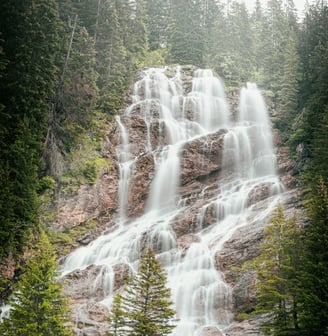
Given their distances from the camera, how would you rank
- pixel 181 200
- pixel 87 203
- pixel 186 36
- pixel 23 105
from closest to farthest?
pixel 23 105
pixel 87 203
pixel 181 200
pixel 186 36

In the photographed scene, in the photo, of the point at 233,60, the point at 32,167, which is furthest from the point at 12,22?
the point at 233,60

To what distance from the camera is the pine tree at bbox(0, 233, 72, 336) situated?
53.2ft

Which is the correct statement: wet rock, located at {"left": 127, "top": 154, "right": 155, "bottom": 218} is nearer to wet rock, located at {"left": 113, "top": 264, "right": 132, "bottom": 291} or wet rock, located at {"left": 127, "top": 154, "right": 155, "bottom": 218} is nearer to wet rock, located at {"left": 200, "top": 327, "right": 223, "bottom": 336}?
wet rock, located at {"left": 113, "top": 264, "right": 132, "bottom": 291}

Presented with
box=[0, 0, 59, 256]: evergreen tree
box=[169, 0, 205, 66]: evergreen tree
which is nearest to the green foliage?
box=[0, 0, 59, 256]: evergreen tree

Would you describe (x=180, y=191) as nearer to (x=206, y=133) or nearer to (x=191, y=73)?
(x=206, y=133)

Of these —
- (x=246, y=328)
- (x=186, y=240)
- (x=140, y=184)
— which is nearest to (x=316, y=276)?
(x=246, y=328)

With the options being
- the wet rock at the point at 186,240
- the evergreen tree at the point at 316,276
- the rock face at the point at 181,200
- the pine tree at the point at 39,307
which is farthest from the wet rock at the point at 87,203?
the evergreen tree at the point at 316,276

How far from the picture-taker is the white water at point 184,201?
75.8 feet

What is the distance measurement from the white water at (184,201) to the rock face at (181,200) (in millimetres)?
302

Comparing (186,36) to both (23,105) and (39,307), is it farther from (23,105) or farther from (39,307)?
(39,307)

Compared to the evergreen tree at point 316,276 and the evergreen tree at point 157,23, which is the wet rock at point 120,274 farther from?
the evergreen tree at point 157,23

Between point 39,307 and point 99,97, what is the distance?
25125 mm

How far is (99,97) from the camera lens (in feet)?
127

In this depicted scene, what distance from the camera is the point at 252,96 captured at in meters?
46.8
